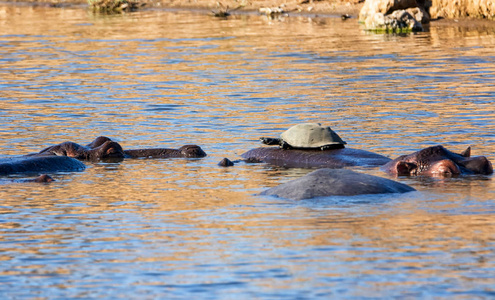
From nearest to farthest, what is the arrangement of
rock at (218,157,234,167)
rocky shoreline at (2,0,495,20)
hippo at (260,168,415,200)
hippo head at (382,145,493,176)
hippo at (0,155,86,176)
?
hippo at (260,168,415,200) → hippo head at (382,145,493,176) → hippo at (0,155,86,176) → rock at (218,157,234,167) → rocky shoreline at (2,0,495,20)

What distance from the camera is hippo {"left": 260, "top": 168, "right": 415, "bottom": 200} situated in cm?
948

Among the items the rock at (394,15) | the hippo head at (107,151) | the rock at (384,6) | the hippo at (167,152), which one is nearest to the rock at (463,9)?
the rock at (394,15)

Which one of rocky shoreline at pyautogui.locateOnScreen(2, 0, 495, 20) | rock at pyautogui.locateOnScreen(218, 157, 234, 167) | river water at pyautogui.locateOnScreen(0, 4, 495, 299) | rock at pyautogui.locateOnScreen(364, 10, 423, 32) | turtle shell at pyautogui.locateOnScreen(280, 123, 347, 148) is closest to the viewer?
river water at pyautogui.locateOnScreen(0, 4, 495, 299)

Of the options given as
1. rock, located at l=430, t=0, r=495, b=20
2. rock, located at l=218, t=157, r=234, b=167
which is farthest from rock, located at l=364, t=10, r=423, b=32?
rock, located at l=218, t=157, r=234, b=167

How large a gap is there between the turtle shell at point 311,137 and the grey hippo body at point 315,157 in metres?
0.09

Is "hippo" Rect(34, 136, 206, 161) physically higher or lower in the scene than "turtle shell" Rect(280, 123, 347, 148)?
lower

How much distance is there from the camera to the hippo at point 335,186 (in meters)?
9.48

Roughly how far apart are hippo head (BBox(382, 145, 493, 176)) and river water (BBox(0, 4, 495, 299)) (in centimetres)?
27

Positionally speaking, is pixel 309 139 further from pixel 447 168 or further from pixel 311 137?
pixel 447 168

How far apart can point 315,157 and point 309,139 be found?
0.36 metres

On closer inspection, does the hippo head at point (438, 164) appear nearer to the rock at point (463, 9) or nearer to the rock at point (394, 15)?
the rock at point (394, 15)

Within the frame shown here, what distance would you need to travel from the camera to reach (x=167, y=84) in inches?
878

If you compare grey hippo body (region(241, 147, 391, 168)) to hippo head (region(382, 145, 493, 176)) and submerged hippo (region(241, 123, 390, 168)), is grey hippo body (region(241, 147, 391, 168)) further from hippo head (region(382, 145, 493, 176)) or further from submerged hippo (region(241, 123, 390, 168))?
hippo head (region(382, 145, 493, 176))

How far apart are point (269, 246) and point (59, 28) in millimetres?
31411
